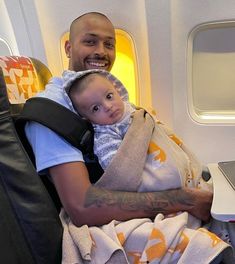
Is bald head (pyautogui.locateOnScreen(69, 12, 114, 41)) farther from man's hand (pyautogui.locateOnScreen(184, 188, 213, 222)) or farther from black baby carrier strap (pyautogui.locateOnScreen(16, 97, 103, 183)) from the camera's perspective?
man's hand (pyautogui.locateOnScreen(184, 188, 213, 222))

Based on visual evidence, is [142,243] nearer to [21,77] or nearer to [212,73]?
[21,77]

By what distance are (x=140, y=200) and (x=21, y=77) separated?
0.74 m

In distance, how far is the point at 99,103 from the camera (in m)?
1.04

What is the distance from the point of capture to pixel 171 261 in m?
0.81

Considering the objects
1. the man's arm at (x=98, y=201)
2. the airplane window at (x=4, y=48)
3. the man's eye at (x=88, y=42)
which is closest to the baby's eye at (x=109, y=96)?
the man's arm at (x=98, y=201)

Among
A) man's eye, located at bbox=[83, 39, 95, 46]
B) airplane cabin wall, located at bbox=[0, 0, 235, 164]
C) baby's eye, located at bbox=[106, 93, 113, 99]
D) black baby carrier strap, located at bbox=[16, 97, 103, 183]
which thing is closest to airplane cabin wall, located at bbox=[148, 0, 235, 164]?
airplane cabin wall, located at bbox=[0, 0, 235, 164]

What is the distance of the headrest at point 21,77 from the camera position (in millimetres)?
1146

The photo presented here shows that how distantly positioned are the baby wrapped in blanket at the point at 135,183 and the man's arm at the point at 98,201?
3 cm

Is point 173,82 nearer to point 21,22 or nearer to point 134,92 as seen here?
point 134,92

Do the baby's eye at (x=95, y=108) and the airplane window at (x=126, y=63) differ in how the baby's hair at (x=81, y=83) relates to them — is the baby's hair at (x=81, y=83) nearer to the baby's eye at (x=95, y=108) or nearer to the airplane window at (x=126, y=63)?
the baby's eye at (x=95, y=108)

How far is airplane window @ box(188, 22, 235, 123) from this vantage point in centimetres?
176

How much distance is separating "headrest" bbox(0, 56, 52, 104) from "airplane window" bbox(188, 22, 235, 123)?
993 millimetres

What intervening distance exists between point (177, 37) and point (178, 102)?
0.42m

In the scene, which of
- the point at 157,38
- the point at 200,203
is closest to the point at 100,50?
the point at 157,38
